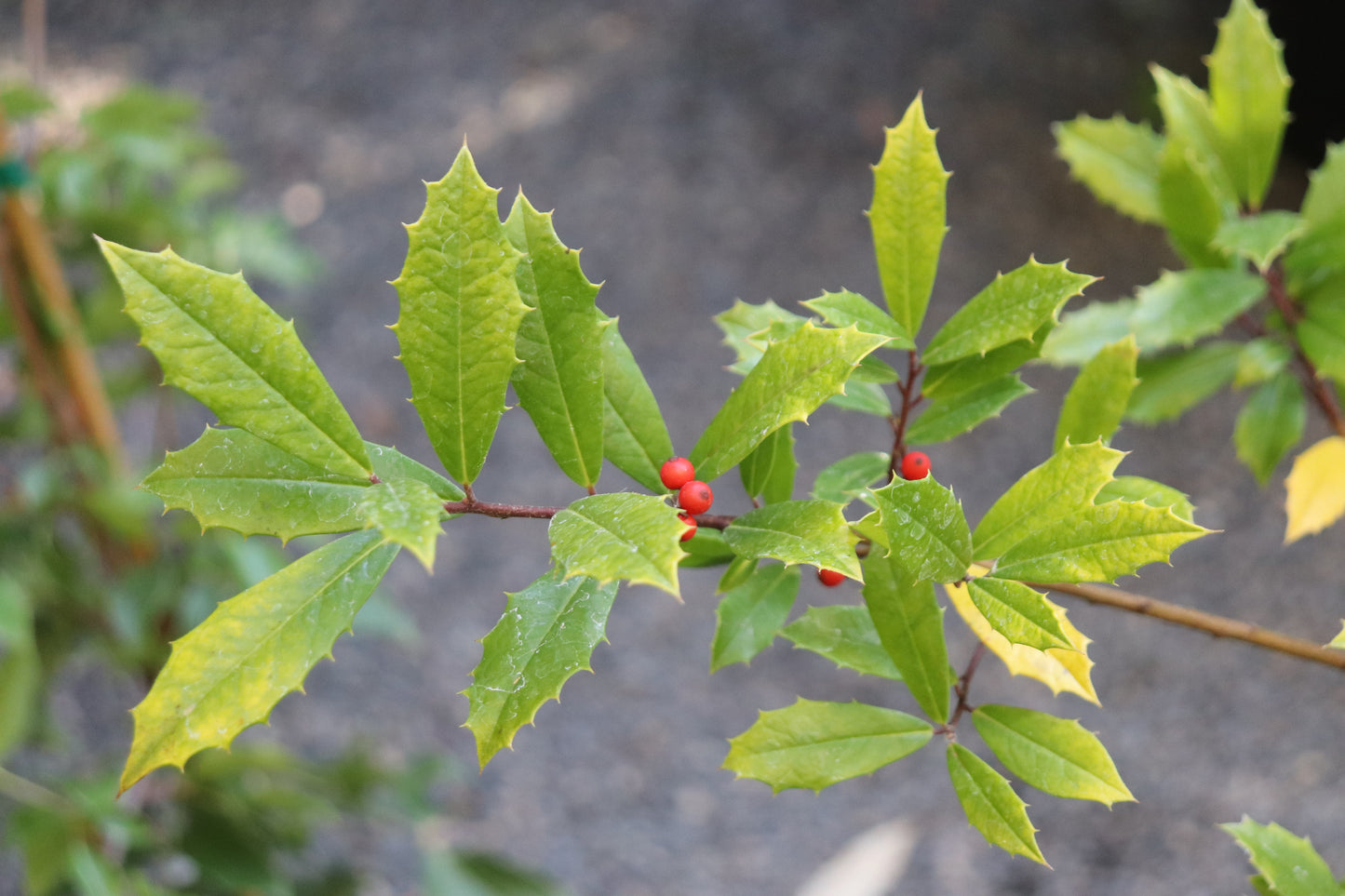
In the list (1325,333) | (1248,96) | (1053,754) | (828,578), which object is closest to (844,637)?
(828,578)

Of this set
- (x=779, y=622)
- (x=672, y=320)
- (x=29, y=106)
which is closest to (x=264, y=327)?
(x=779, y=622)

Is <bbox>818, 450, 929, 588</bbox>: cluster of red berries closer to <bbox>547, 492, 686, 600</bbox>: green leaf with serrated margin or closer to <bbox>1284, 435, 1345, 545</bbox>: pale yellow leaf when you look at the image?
<bbox>547, 492, 686, 600</bbox>: green leaf with serrated margin

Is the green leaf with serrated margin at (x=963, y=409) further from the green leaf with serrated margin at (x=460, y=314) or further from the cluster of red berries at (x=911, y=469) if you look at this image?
the green leaf with serrated margin at (x=460, y=314)

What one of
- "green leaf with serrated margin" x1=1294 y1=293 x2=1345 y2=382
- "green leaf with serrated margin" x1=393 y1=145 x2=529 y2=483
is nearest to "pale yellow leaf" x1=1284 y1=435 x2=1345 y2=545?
"green leaf with serrated margin" x1=1294 y1=293 x2=1345 y2=382

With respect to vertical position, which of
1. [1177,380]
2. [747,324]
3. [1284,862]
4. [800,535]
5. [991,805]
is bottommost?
[1284,862]

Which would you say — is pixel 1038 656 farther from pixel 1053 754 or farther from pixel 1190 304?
pixel 1190 304

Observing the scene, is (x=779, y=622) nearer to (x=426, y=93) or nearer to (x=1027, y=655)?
(x=1027, y=655)
